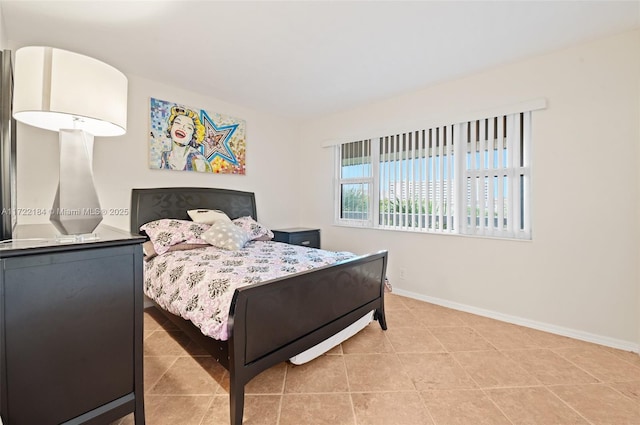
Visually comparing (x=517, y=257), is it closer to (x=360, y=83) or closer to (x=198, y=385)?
(x=360, y=83)

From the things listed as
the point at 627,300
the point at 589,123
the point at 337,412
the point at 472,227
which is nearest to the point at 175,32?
the point at 337,412

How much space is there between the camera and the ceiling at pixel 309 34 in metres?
1.83

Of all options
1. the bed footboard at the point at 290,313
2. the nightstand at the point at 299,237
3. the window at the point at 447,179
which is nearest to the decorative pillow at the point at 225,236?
the nightstand at the point at 299,237

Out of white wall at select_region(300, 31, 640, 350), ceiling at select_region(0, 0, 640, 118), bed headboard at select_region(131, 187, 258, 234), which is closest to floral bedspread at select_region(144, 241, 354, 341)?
bed headboard at select_region(131, 187, 258, 234)

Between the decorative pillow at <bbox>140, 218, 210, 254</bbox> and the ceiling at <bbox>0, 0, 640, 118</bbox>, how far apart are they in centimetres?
151

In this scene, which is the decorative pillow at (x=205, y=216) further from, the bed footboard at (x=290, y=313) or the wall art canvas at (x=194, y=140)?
the bed footboard at (x=290, y=313)

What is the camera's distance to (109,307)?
117 cm

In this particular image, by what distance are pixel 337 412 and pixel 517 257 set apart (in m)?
2.20

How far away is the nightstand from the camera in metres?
3.68

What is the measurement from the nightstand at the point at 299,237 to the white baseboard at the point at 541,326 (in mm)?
1490

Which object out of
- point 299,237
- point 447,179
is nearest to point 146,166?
point 299,237

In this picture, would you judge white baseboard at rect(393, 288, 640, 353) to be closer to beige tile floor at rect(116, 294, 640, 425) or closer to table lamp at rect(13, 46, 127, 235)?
beige tile floor at rect(116, 294, 640, 425)

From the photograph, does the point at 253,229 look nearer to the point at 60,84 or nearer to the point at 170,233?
the point at 170,233

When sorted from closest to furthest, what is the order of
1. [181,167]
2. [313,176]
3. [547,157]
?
1. [547,157]
2. [181,167]
3. [313,176]
